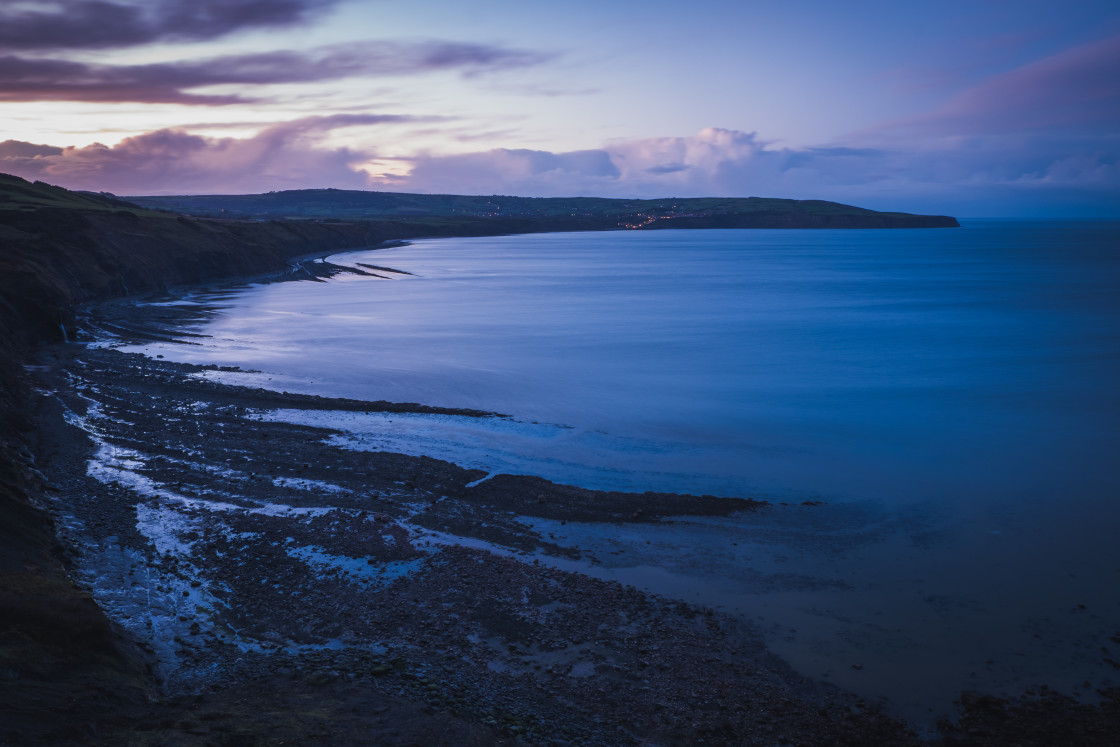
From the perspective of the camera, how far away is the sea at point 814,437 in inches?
423

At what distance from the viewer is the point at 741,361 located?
36.1 meters

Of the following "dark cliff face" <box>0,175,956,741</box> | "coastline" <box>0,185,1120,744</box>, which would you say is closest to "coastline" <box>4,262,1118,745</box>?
"coastline" <box>0,185,1120,744</box>

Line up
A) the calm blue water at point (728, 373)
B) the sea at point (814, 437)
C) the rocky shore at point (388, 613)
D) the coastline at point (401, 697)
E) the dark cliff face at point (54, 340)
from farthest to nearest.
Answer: the calm blue water at point (728, 373) → the sea at point (814, 437) → the rocky shore at point (388, 613) → the dark cliff face at point (54, 340) → the coastline at point (401, 697)

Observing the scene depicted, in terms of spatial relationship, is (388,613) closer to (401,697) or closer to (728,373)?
(401,697)

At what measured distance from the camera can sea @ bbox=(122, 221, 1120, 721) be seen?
35.2 feet

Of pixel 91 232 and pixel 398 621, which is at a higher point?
pixel 91 232

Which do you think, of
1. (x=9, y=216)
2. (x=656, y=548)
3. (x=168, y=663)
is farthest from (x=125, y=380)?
(x=9, y=216)

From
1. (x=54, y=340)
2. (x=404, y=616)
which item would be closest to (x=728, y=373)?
(x=404, y=616)

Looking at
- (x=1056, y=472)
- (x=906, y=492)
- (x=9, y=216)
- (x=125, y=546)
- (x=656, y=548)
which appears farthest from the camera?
(x=9, y=216)

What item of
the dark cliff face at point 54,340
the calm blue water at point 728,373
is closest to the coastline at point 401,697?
the dark cliff face at point 54,340

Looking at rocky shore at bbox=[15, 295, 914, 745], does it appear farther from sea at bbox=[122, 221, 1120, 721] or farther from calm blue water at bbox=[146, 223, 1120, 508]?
calm blue water at bbox=[146, 223, 1120, 508]

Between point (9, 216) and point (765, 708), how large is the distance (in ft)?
176

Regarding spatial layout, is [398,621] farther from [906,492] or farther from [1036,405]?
[1036,405]

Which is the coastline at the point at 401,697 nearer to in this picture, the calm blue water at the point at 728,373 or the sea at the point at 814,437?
the sea at the point at 814,437
